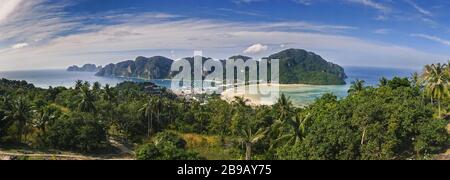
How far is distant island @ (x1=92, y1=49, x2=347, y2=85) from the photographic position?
115500 mm

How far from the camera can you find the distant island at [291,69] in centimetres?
11550

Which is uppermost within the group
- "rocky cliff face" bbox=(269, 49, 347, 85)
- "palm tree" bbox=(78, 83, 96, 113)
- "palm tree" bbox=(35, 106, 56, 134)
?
"rocky cliff face" bbox=(269, 49, 347, 85)

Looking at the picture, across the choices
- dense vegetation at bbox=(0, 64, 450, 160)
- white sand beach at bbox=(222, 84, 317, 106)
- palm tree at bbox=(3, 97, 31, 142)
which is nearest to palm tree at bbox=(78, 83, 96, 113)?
dense vegetation at bbox=(0, 64, 450, 160)

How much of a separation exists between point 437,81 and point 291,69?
333 ft

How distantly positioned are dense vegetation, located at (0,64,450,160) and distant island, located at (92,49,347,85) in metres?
64.0

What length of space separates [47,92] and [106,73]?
128m

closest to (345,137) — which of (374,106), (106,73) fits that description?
(374,106)

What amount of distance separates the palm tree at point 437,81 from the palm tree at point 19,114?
2651 cm

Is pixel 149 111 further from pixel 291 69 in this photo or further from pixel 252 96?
pixel 291 69

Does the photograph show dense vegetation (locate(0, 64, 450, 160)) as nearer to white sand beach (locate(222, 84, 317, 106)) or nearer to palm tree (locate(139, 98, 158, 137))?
palm tree (locate(139, 98, 158, 137))

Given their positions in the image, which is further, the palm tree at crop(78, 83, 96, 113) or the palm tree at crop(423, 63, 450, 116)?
the palm tree at crop(78, 83, 96, 113)

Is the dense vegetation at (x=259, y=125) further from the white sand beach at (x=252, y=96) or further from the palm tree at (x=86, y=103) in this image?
the white sand beach at (x=252, y=96)

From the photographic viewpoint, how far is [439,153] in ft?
52.3

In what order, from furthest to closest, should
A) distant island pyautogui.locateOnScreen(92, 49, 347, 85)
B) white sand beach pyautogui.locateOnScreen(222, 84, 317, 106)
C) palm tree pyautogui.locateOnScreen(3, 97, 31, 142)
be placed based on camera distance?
1. distant island pyautogui.locateOnScreen(92, 49, 347, 85)
2. white sand beach pyautogui.locateOnScreen(222, 84, 317, 106)
3. palm tree pyautogui.locateOnScreen(3, 97, 31, 142)
